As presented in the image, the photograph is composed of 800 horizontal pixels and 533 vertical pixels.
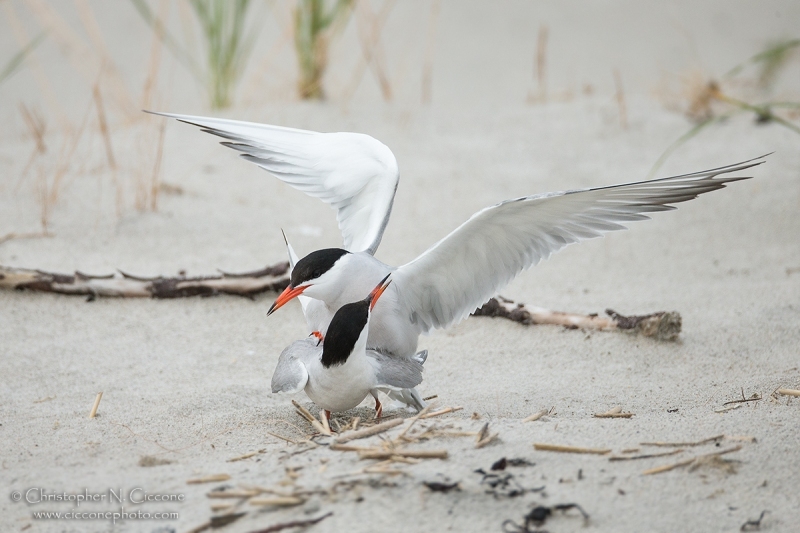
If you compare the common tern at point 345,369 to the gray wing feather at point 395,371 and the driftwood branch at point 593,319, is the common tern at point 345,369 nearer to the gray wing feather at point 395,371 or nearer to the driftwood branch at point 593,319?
the gray wing feather at point 395,371

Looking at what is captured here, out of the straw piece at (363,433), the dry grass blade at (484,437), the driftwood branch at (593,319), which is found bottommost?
the straw piece at (363,433)

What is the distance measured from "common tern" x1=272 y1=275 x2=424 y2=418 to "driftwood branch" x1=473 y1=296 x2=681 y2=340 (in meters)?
0.89

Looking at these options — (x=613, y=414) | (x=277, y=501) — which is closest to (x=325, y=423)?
(x=277, y=501)

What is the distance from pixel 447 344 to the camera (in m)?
3.78

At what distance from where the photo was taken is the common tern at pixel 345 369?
2.52 m

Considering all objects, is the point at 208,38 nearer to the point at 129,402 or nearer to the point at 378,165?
the point at 378,165

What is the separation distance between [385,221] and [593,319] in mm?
1034

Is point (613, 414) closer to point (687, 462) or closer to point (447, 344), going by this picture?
point (687, 462)

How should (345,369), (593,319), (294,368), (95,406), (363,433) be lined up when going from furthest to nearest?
(593,319) → (95,406) → (294,368) → (345,369) → (363,433)

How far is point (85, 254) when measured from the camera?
14.5 feet

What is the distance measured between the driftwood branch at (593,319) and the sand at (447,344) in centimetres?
5

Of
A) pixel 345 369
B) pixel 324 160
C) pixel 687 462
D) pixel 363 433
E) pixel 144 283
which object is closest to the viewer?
pixel 687 462

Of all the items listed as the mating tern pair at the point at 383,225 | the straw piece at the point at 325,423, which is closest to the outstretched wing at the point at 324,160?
the mating tern pair at the point at 383,225

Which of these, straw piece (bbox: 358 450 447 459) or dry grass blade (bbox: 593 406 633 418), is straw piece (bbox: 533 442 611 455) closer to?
straw piece (bbox: 358 450 447 459)
